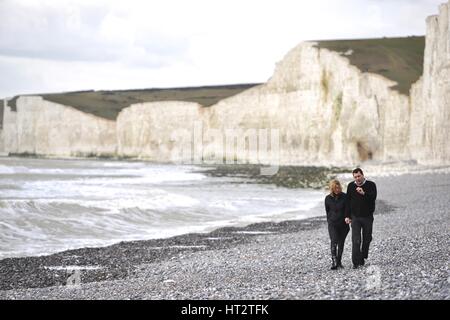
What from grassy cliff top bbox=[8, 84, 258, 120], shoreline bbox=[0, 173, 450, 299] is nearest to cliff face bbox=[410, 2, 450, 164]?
shoreline bbox=[0, 173, 450, 299]

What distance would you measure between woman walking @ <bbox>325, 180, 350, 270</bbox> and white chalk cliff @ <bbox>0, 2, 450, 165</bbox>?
34285 mm

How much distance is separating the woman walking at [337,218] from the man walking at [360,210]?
12cm

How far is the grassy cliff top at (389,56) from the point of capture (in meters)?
58.8

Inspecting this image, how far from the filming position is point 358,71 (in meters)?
59.4

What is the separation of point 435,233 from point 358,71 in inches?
1923

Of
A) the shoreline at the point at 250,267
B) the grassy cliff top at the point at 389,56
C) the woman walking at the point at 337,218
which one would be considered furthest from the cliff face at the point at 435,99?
the woman walking at the point at 337,218

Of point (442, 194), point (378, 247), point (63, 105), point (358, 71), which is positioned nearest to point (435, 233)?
point (378, 247)

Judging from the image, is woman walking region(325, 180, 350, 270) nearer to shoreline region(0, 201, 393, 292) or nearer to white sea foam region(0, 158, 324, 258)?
shoreline region(0, 201, 393, 292)

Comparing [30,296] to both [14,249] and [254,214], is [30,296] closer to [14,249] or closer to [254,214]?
[14,249]

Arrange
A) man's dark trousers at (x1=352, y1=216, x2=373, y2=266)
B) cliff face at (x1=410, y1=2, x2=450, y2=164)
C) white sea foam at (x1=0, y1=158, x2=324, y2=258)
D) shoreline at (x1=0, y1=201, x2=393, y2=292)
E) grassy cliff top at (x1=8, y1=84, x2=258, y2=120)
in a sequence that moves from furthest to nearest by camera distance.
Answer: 1. grassy cliff top at (x1=8, y1=84, x2=258, y2=120)
2. cliff face at (x1=410, y1=2, x2=450, y2=164)
3. white sea foam at (x1=0, y1=158, x2=324, y2=258)
4. shoreline at (x1=0, y1=201, x2=393, y2=292)
5. man's dark trousers at (x1=352, y1=216, x2=373, y2=266)

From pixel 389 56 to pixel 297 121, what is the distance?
10961 millimetres

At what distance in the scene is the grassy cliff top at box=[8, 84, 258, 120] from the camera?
105 m

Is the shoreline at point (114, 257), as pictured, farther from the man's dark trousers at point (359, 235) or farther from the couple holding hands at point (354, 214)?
the man's dark trousers at point (359, 235)

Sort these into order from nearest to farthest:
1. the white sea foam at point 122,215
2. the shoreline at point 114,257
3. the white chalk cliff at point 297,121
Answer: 1. the shoreline at point 114,257
2. the white sea foam at point 122,215
3. the white chalk cliff at point 297,121
